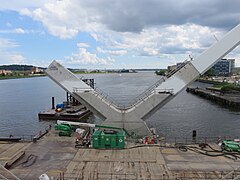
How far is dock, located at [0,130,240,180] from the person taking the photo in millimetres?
13758

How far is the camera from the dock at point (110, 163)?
1376cm

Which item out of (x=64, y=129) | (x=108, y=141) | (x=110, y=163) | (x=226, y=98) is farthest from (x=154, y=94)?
(x=226, y=98)

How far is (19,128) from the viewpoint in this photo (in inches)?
1609

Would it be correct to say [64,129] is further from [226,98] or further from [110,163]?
[226,98]

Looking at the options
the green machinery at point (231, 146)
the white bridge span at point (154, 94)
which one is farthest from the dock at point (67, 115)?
the green machinery at point (231, 146)

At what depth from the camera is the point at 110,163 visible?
50.7 feet

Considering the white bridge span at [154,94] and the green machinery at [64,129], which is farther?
the green machinery at [64,129]

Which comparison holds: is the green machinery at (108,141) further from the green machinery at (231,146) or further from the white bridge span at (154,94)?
the green machinery at (231,146)

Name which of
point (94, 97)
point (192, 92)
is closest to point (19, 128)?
point (94, 97)

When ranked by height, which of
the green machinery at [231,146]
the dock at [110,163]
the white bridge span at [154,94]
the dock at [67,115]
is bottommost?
the dock at [67,115]

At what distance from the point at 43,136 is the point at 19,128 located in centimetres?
2136

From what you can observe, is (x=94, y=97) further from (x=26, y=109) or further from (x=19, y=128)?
(x=26, y=109)

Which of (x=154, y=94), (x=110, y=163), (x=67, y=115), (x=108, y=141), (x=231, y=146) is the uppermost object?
(x=154, y=94)

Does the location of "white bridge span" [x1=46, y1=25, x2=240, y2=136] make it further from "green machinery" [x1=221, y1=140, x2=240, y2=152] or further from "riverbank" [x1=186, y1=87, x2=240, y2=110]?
"riverbank" [x1=186, y1=87, x2=240, y2=110]
